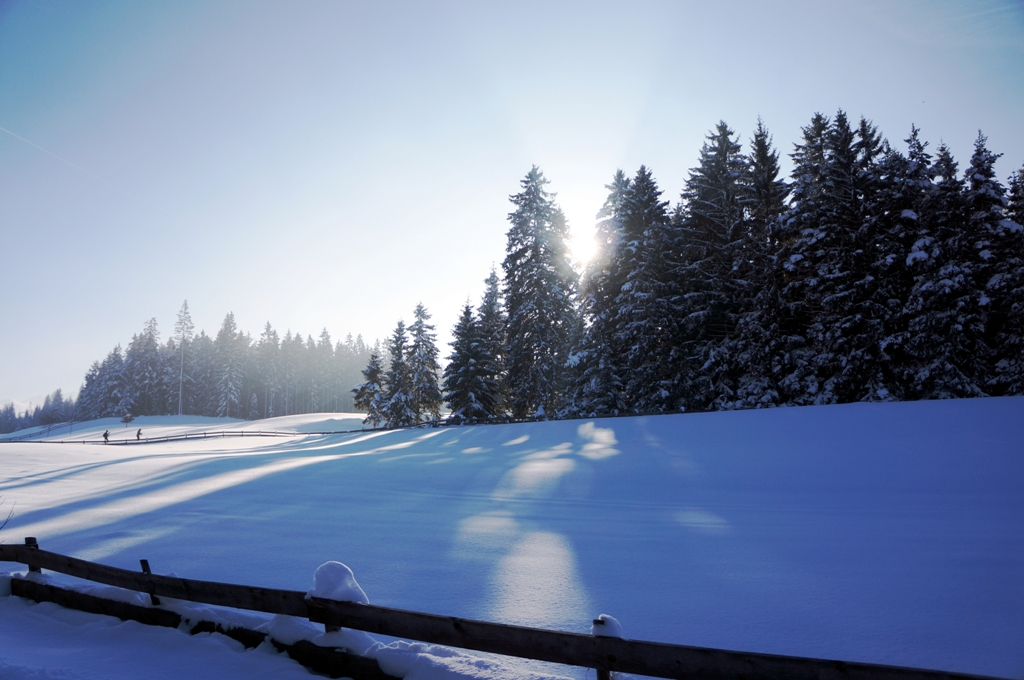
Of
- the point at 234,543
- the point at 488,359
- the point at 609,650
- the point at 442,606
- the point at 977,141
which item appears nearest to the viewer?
the point at 609,650

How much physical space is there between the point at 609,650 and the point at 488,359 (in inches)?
1325

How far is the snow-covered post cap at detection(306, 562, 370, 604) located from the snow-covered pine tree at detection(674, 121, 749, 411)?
860 inches

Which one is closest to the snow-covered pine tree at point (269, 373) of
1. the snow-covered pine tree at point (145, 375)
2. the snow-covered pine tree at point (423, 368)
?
the snow-covered pine tree at point (145, 375)

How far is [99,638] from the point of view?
4.83 m

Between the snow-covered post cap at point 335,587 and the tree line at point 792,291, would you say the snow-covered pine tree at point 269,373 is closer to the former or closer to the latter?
the tree line at point 792,291

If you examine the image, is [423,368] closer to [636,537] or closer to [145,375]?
[636,537]

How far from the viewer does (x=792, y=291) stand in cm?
2277

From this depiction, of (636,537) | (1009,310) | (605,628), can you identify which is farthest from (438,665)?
(1009,310)

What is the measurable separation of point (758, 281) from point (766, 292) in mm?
1345

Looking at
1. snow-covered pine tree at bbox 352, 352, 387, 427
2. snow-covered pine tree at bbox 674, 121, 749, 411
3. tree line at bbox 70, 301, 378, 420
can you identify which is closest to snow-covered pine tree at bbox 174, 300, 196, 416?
tree line at bbox 70, 301, 378, 420

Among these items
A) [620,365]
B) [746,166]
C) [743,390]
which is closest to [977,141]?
[746,166]

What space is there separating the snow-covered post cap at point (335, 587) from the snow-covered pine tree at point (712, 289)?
21.8 metres

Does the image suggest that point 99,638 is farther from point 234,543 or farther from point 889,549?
point 889,549

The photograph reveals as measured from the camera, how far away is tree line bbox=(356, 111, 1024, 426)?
19172 mm
